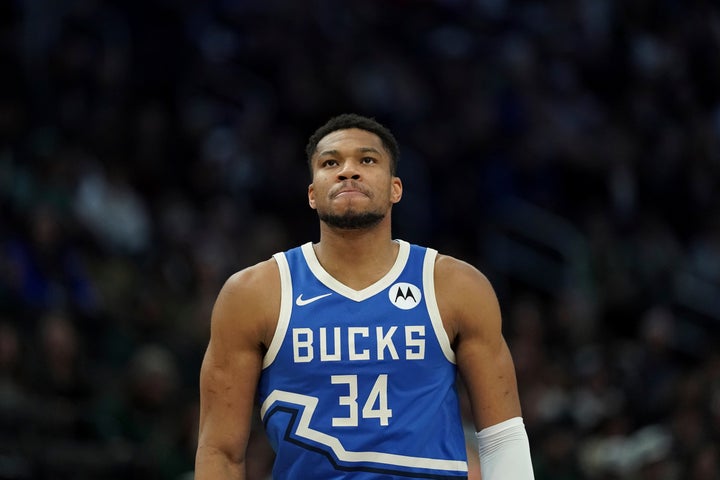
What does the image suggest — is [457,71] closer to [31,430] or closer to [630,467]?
[630,467]

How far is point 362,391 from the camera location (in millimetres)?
4715

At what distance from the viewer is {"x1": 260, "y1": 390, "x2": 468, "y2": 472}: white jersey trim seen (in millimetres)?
4668

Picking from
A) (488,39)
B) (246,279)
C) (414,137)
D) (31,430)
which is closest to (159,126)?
(414,137)

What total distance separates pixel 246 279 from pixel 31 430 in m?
4.88

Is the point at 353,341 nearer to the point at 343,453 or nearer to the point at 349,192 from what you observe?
the point at 343,453

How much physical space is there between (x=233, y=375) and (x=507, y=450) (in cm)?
99

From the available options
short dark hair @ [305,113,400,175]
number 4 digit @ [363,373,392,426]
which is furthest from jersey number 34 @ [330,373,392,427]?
short dark hair @ [305,113,400,175]

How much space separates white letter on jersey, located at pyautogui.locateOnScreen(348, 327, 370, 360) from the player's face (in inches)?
14.9

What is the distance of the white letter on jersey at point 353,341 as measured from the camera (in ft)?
15.5

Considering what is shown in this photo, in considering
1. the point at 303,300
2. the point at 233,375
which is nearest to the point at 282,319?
the point at 303,300

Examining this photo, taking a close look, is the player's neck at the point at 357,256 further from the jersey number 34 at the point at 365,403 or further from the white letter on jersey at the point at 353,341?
the jersey number 34 at the point at 365,403

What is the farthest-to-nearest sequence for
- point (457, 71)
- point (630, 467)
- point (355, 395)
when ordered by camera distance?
1. point (457, 71)
2. point (630, 467)
3. point (355, 395)

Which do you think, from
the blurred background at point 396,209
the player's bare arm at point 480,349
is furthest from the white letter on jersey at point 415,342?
the blurred background at point 396,209

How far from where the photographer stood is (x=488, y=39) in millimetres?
16062
